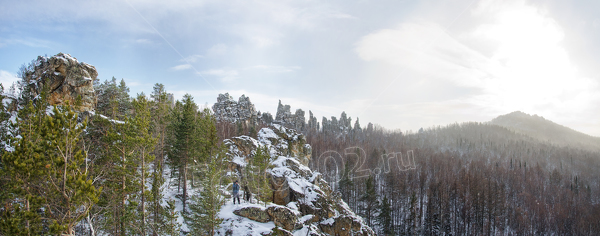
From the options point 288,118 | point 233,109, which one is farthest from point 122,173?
point 288,118

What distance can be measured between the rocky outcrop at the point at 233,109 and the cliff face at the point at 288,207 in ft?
177

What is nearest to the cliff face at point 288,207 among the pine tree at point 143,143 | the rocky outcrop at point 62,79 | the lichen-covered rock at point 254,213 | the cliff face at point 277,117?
the lichen-covered rock at point 254,213

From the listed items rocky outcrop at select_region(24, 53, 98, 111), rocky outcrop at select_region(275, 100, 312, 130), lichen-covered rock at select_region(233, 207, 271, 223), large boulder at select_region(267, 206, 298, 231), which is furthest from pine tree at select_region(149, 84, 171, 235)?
rocky outcrop at select_region(275, 100, 312, 130)

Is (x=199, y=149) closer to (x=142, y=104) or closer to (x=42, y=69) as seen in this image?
(x=142, y=104)

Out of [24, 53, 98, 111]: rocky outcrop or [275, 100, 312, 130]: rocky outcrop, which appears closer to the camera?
[24, 53, 98, 111]: rocky outcrop

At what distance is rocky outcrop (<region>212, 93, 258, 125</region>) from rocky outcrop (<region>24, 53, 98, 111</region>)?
228ft

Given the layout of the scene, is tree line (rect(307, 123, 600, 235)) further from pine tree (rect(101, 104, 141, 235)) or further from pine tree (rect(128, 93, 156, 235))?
pine tree (rect(101, 104, 141, 235))

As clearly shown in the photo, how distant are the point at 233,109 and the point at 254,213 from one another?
83.5 metres

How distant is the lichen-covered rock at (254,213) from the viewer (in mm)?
22092

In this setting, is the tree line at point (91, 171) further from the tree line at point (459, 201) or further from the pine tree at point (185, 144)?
the tree line at point (459, 201)

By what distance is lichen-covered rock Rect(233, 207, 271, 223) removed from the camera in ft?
72.5

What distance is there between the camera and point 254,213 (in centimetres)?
2242

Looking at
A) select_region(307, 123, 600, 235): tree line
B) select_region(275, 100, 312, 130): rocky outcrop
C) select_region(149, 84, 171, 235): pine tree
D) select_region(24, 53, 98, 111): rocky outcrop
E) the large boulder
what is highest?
A: select_region(275, 100, 312, 130): rocky outcrop

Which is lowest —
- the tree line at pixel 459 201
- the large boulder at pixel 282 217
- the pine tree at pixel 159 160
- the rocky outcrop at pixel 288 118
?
the tree line at pixel 459 201
